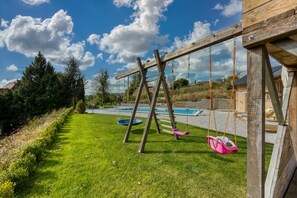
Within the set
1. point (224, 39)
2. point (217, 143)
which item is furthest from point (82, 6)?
point (217, 143)

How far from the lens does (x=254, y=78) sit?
6.10ft

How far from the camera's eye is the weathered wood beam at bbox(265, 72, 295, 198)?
2398 millimetres

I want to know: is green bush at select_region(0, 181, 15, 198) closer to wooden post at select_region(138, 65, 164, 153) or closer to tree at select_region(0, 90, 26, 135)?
wooden post at select_region(138, 65, 164, 153)

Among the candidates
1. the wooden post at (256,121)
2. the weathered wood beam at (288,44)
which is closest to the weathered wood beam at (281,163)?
the wooden post at (256,121)

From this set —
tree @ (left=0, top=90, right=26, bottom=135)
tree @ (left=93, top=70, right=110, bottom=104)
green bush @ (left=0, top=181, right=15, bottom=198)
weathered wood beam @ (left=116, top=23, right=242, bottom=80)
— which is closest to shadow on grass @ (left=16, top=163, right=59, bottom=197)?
green bush @ (left=0, top=181, right=15, bottom=198)

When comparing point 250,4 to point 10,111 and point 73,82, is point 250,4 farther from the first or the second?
point 73,82

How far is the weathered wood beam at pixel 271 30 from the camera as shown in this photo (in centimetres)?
154

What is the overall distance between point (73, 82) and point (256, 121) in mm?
28087

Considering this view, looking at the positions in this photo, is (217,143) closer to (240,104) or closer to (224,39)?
(224,39)

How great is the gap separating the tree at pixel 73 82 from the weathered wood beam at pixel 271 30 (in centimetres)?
2579

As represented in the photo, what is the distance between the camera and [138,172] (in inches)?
157

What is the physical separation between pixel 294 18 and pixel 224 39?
6.20 ft

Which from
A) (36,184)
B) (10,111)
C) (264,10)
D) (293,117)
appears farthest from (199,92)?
(264,10)

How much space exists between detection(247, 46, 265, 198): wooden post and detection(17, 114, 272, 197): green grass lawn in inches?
56.1
